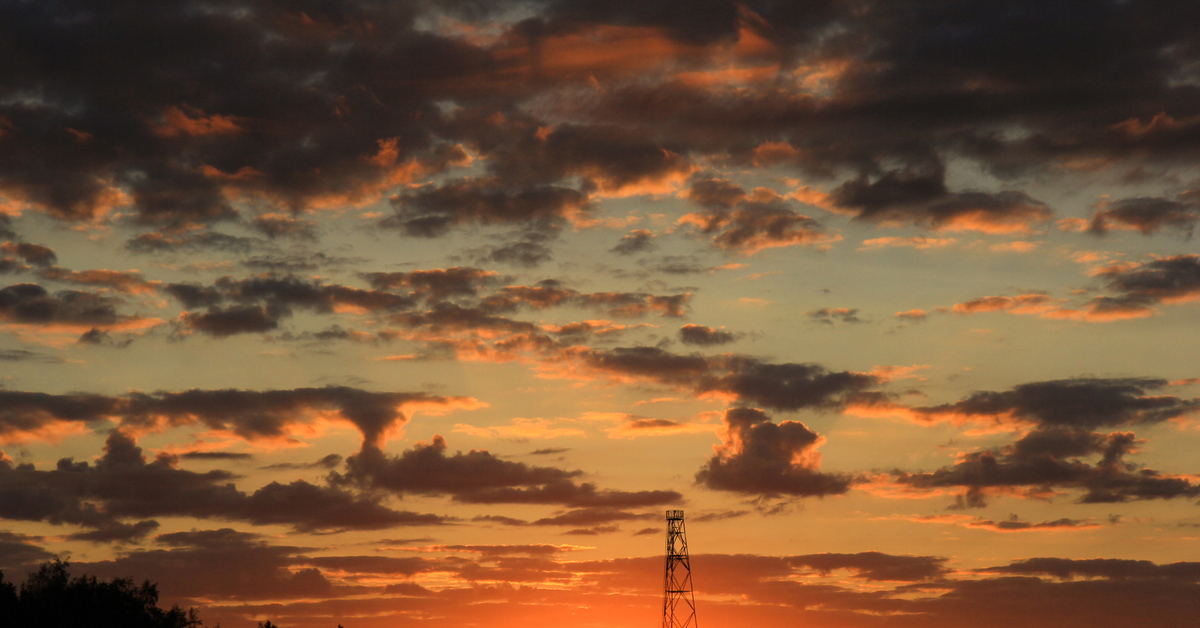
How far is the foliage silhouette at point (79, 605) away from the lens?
119213 mm

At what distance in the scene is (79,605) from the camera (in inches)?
4980

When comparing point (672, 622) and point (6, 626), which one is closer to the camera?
point (6, 626)

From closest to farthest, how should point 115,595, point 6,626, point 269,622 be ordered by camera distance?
point 6,626
point 115,595
point 269,622

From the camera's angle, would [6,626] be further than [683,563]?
No

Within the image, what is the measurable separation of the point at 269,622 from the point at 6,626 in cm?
5306

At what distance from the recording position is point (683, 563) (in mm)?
139000

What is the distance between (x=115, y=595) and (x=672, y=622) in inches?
2408

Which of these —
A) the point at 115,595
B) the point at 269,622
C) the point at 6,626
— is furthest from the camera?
the point at 269,622

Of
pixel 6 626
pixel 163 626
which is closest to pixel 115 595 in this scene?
pixel 163 626

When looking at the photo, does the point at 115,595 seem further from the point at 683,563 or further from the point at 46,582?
the point at 683,563

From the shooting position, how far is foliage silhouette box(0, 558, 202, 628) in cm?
11921

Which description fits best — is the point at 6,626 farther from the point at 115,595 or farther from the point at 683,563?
the point at 683,563

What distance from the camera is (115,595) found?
131 metres

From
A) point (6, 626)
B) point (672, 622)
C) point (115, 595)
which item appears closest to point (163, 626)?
point (115, 595)
